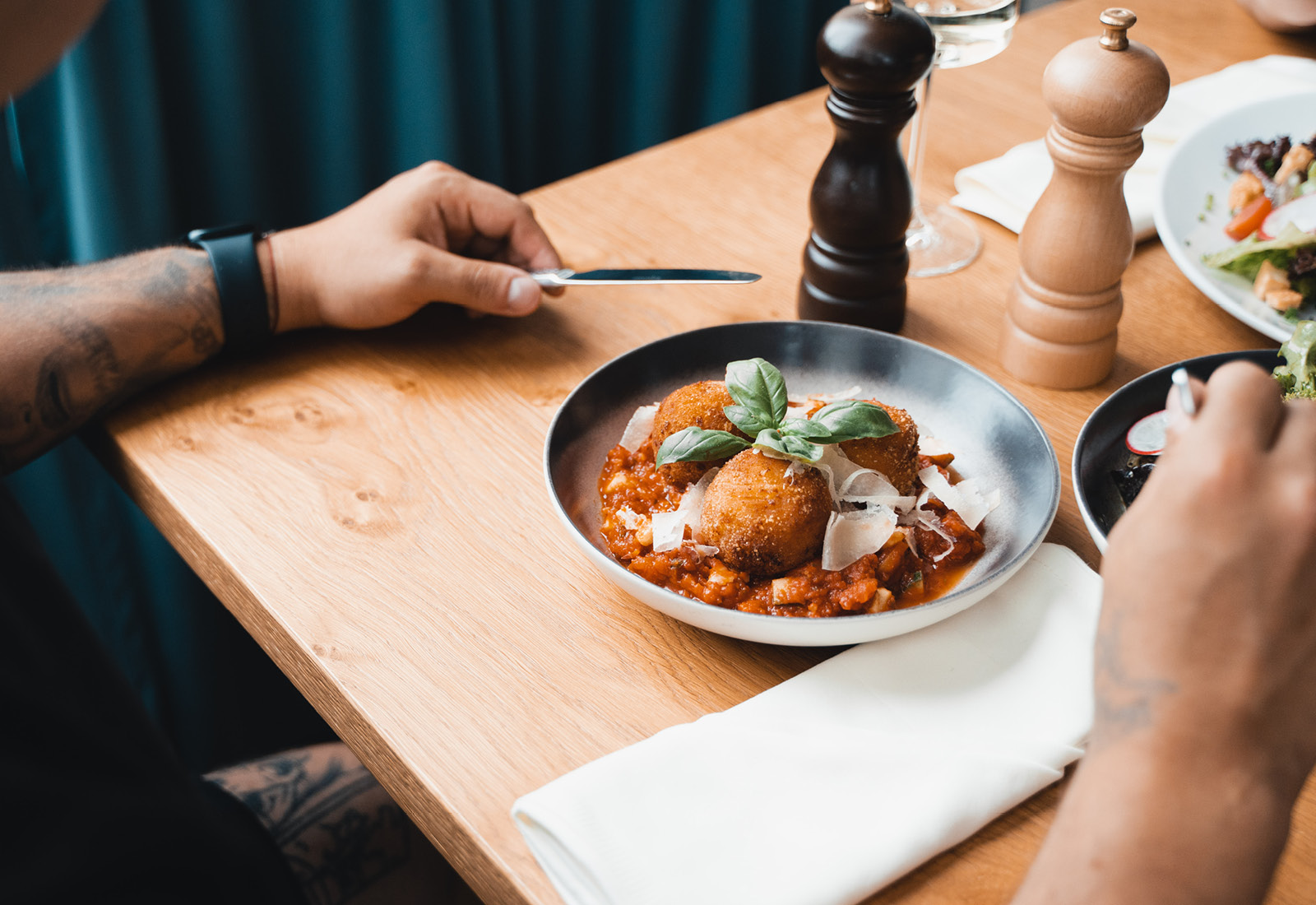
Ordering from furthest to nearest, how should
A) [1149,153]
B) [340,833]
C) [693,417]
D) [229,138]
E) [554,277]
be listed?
[229,138]
[1149,153]
[554,277]
[340,833]
[693,417]

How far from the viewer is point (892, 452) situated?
937mm

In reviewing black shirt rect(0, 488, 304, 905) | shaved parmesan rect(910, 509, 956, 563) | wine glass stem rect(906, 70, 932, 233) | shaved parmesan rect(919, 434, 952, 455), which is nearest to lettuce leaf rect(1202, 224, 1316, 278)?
wine glass stem rect(906, 70, 932, 233)

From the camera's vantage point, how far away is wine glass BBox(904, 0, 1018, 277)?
4.35 ft

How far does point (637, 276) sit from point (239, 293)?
0.47 m

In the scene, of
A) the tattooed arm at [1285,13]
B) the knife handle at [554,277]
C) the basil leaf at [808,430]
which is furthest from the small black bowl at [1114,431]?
the tattooed arm at [1285,13]

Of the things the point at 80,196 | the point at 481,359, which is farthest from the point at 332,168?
the point at 481,359

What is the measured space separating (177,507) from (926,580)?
73 centimetres

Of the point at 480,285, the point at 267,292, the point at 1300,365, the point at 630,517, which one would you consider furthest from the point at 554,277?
the point at 1300,365

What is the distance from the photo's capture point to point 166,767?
1.06 meters

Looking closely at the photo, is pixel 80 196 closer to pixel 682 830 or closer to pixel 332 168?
pixel 332 168

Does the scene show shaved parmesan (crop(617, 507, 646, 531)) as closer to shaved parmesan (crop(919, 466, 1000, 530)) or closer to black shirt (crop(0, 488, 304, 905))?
shaved parmesan (crop(919, 466, 1000, 530))

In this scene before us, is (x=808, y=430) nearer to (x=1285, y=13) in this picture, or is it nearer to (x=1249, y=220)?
(x=1249, y=220)

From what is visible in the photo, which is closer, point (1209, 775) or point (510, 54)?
point (1209, 775)

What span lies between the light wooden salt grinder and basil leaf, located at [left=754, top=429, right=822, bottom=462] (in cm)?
41
